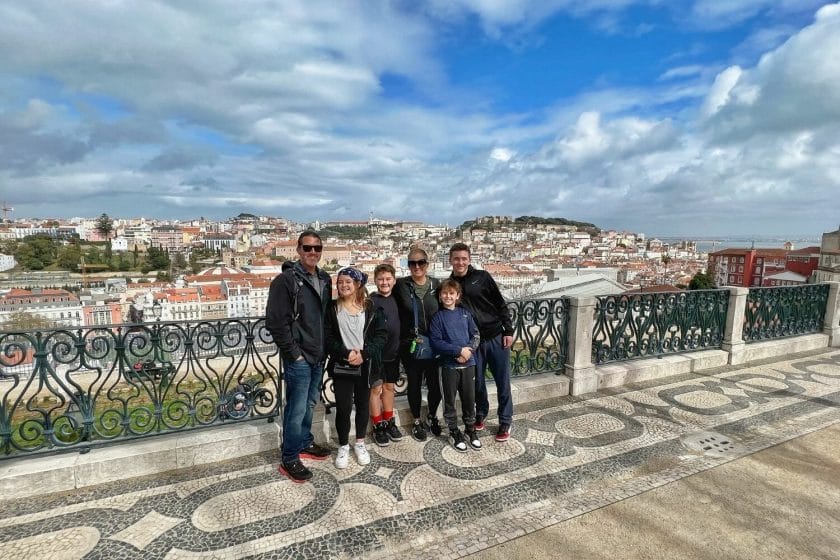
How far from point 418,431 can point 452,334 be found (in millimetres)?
970

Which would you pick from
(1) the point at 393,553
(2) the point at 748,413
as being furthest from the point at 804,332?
(1) the point at 393,553

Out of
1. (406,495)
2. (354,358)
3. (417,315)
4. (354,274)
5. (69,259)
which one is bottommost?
(69,259)

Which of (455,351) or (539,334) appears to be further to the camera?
(539,334)

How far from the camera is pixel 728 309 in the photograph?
5.88 meters

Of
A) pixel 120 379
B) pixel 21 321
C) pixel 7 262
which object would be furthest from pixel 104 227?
pixel 120 379

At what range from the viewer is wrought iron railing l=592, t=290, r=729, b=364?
5016 millimetres

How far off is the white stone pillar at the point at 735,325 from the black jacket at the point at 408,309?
16.0 ft

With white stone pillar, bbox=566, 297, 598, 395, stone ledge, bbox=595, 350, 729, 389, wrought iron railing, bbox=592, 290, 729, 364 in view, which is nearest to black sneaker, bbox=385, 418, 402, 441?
white stone pillar, bbox=566, 297, 598, 395

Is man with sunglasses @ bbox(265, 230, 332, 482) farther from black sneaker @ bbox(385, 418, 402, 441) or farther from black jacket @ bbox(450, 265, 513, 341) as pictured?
black jacket @ bbox(450, 265, 513, 341)

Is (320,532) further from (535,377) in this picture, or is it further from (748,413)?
(748,413)

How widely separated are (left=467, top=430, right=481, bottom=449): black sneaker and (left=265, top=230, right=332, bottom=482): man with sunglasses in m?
1.31

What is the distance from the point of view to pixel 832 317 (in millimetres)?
6789

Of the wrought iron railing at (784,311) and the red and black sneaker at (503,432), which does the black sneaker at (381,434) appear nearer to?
the red and black sneaker at (503,432)

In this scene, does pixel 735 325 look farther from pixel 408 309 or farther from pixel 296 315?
pixel 296 315
